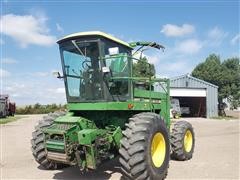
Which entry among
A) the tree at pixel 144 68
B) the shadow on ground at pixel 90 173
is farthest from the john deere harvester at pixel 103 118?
the shadow on ground at pixel 90 173

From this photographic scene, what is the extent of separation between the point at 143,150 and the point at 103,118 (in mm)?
1910

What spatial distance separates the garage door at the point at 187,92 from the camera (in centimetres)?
3822

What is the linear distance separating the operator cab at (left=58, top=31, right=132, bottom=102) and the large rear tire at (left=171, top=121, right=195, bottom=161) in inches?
93.0

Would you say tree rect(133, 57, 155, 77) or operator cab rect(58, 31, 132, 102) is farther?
tree rect(133, 57, 155, 77)

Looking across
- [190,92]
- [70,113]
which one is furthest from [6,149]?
[190,92]

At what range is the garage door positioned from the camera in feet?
125

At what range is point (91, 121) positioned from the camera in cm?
823

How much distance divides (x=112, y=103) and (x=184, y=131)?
3.26 m

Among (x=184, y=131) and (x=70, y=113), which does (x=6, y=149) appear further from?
(x=184, y=131)

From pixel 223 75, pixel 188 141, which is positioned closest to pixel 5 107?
pixel 223 75

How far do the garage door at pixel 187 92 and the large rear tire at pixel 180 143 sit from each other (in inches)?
1098

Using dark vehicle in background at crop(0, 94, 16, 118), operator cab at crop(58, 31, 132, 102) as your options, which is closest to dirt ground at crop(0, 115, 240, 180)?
operator cab at crop(58, 31, 132, 102)

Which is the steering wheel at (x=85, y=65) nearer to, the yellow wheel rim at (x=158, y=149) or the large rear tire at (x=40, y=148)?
the large rear tire at (x=40, y=148)

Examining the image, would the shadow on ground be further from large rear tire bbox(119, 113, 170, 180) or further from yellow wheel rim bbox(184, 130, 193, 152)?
yellow wheel rim bbox(184, 130, 193, 152)
